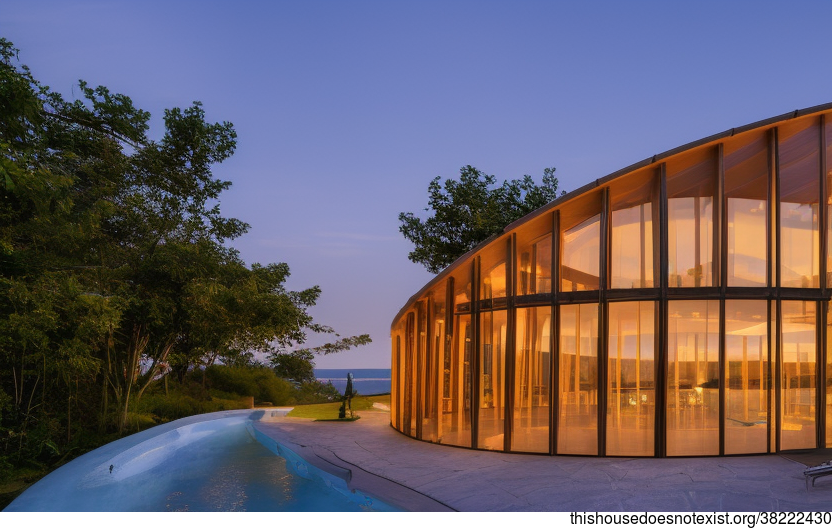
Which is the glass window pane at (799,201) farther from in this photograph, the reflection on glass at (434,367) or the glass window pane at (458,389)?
the reflection on glass at (434,367)

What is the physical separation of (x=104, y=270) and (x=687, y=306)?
13482 mm

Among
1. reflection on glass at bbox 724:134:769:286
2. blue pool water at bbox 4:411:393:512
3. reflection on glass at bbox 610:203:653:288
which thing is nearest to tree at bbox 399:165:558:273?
blue pool water at bbox 4:411:393:512

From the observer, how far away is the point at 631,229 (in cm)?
1106

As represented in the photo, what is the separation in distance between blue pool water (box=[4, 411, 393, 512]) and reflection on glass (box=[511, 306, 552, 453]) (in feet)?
10.9

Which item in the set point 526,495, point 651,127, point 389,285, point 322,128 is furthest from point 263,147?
point 651,127

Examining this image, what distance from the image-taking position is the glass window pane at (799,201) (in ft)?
35.1

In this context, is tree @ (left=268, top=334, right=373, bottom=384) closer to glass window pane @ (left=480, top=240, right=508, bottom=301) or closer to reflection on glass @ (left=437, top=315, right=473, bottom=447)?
reflection on glass @ (left=437, top=315, right=473, bottom=447)

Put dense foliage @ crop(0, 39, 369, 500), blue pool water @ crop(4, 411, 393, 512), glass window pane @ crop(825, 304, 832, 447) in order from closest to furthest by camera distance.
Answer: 1. blue pool water @ crop(4, 411, 393, 512)
2. glass window pane @ crop(825, 304, 832, 447)
3. dense foliage @ crop(0, 39, 369, 500)

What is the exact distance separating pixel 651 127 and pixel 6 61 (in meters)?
73.2

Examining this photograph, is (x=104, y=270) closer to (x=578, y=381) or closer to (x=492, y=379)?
(x=492, y=379)

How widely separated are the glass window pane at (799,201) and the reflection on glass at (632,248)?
2100 mm

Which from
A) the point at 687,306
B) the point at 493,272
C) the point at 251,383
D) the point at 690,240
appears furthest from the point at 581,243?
the point at 251,383

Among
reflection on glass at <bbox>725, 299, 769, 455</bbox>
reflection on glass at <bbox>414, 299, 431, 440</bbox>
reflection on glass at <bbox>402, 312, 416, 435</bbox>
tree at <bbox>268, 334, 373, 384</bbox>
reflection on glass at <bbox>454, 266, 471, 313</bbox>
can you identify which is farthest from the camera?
tree at <bbox>268, 334, 373, 384</bbox>

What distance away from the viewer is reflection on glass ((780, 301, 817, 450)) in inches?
408
